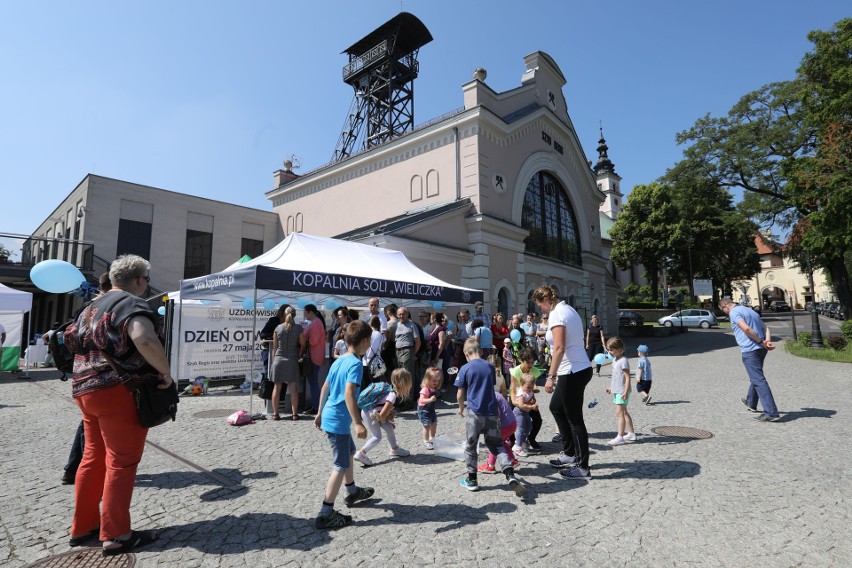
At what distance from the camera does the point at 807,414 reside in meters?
7.21

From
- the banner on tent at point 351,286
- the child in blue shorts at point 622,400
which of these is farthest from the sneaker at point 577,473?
the banner on tent at point 351,286

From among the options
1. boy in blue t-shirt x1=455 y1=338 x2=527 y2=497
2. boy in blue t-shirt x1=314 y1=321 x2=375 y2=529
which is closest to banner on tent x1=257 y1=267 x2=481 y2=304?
boy in blue t-shirt x1=314 y1=321 x2=375 y2=529

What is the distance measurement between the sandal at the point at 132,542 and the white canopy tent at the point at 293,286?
4739 mm

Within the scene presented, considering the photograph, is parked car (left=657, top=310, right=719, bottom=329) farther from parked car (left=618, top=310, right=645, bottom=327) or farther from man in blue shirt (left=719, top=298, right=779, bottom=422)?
man in blue shirt (left=719, top=298, right=779, bottom=422)

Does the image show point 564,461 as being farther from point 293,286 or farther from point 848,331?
point 848,331

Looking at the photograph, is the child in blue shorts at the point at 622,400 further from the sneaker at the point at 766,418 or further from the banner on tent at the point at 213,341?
the banner on tent at the point at 213,341

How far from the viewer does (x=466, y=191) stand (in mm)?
19344

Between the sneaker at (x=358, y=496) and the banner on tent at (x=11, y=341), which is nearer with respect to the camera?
the sneaker at (x=358, y=496)

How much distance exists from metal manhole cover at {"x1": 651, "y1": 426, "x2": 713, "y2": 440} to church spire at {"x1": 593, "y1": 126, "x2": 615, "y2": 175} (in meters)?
66.2

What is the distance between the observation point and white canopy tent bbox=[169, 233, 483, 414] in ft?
27.1

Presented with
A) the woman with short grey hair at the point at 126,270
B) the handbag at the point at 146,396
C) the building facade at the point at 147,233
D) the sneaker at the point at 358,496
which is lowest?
the sneaker at the point at 358,496

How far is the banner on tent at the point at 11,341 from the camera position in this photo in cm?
1432

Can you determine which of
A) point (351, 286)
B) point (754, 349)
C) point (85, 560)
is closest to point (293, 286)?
point (351, 286)

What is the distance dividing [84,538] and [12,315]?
15485 mm
